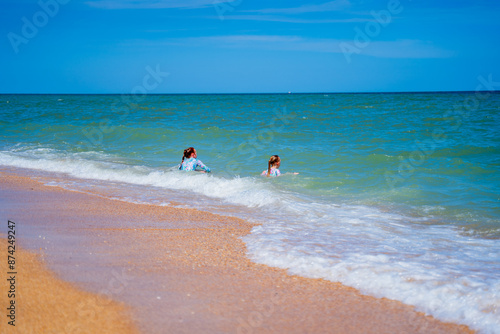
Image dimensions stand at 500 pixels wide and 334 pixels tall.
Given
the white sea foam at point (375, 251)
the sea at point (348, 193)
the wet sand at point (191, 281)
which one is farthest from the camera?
the sea at point (348, 193)

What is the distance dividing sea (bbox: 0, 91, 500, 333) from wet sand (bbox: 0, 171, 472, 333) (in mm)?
301

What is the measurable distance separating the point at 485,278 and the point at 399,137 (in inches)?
624

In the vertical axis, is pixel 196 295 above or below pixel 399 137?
below

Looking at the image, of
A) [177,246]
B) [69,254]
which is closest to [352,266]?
[177,246]

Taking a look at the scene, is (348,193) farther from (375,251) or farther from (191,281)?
(191,281)

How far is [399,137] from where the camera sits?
19.3 metres

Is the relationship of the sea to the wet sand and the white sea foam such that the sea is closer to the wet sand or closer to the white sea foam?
the white sea foam

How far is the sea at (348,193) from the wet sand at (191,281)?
0.30 m

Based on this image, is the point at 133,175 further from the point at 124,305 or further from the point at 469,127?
the point at 469,127

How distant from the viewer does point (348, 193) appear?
9.41 metres

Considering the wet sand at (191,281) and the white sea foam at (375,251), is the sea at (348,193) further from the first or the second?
the wet sand at (191,281)

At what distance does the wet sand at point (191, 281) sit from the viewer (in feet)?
11.1

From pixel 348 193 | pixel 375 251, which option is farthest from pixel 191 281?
pixel 348 193

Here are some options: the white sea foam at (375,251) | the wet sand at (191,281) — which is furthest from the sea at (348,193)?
the wet sand at (191,281)
